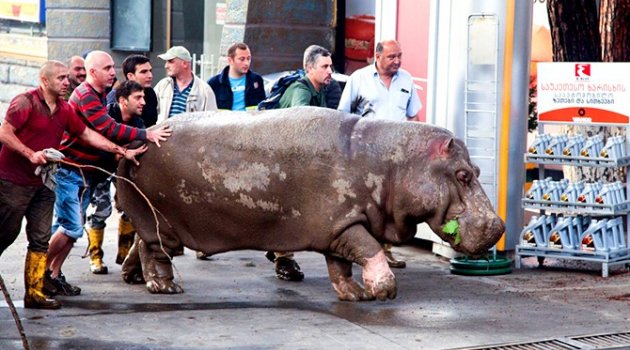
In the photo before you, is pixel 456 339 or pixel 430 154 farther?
pixel 430 154

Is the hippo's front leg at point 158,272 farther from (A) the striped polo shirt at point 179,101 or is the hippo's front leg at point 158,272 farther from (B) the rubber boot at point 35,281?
(A) the striped polo shirt at point 179,101

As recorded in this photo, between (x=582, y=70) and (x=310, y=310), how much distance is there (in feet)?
11.0

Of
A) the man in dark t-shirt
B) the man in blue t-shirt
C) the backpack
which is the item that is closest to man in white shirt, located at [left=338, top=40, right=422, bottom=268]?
the backpack

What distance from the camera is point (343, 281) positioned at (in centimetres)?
1040

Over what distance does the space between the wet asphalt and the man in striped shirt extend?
33 cm

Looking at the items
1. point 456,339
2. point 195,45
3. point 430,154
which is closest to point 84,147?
point 430,154

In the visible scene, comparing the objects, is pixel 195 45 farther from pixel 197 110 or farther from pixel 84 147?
pixel 84 147

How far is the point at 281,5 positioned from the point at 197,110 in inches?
221

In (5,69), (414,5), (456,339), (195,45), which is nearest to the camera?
(456,339)

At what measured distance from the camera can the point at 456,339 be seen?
9.21 m

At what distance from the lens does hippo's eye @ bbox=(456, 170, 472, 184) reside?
10070mm

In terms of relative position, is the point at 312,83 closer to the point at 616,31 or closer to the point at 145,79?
the point at 145,79

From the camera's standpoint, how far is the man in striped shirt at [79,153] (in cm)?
1041

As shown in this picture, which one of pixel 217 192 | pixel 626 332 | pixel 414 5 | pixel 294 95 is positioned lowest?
pixel 626 332
